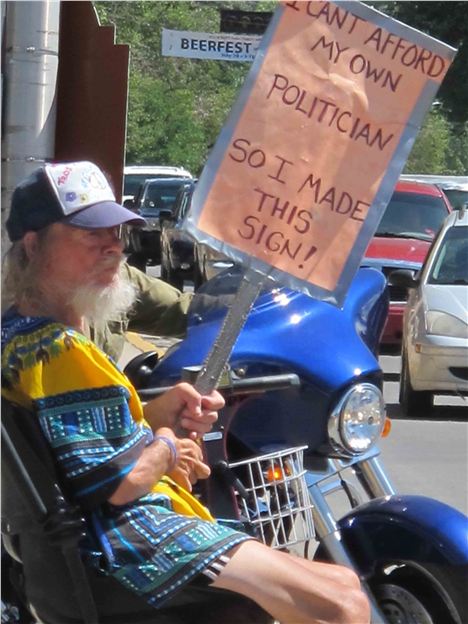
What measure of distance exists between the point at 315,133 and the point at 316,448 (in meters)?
0.97

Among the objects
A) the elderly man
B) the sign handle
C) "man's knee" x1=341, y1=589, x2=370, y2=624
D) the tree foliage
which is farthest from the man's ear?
the tree foliage

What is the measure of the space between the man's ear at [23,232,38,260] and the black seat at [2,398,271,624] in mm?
381

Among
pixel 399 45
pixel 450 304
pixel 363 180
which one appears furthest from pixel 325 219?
→ pixel 450 304

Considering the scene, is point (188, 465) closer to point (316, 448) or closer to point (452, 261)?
point (316, 448)

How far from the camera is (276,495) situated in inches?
131

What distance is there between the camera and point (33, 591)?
9.77ft

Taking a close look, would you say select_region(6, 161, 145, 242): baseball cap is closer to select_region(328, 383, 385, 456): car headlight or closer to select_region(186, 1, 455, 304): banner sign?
select_region(186, 1, 455, 304): banner sign

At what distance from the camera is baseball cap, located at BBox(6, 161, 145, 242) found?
300 centimetres

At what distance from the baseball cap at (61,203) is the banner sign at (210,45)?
21.3ft

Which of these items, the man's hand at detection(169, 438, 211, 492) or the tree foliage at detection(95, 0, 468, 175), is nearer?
the man's hand at detection(169, 438, 211, 492)

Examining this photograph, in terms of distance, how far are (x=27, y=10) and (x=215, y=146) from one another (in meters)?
2.66

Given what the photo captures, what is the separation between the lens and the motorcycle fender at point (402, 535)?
3627 millimetres

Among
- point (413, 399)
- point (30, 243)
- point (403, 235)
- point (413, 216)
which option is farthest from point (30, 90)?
point (413, 216)

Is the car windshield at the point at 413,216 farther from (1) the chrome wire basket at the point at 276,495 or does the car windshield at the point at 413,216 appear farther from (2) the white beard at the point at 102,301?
(2) the white beard at the point at 102,301
